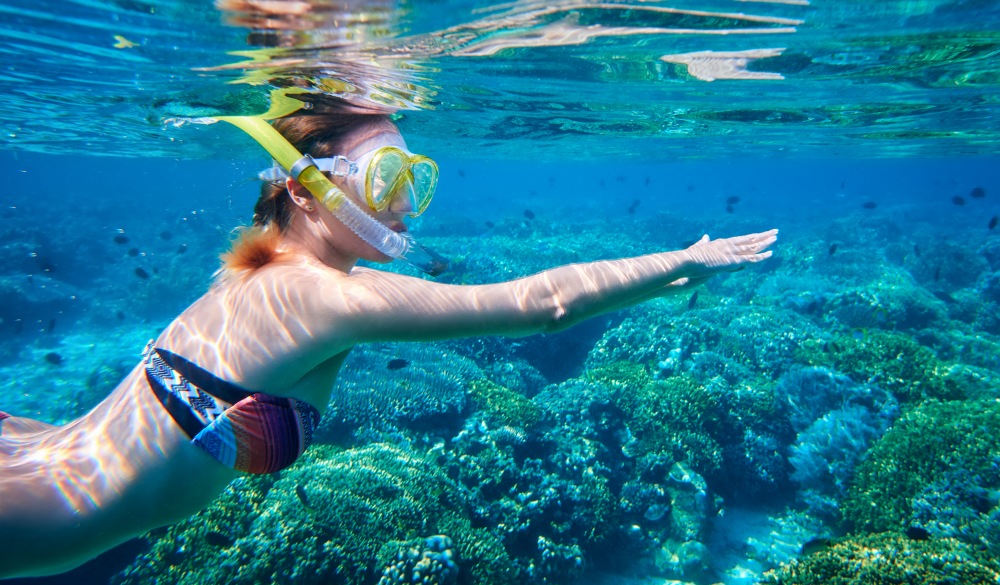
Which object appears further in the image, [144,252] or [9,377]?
[144,252]

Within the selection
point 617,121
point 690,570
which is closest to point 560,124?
point 617,121

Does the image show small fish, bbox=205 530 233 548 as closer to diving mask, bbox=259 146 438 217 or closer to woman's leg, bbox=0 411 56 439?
woman's leg, bbox=0 411 56 439

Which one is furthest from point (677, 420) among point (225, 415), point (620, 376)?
point (225, 415)

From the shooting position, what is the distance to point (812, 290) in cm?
1942

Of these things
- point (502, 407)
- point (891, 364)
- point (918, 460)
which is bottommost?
point (891, 364)

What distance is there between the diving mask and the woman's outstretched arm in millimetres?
450

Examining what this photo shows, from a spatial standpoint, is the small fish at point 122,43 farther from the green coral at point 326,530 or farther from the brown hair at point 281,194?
the brown hair at point 281,194

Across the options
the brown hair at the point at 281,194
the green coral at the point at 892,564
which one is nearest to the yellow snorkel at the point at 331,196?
the brown hair at the point at 281,194

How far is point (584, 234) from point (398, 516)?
82.7 feet

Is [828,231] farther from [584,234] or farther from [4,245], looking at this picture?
[4,245]

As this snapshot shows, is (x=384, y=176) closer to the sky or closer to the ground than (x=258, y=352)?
closer to the sky

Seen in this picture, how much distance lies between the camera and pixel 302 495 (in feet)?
20.2

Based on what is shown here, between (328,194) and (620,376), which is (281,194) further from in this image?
(620,376)

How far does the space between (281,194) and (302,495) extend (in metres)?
5.34
